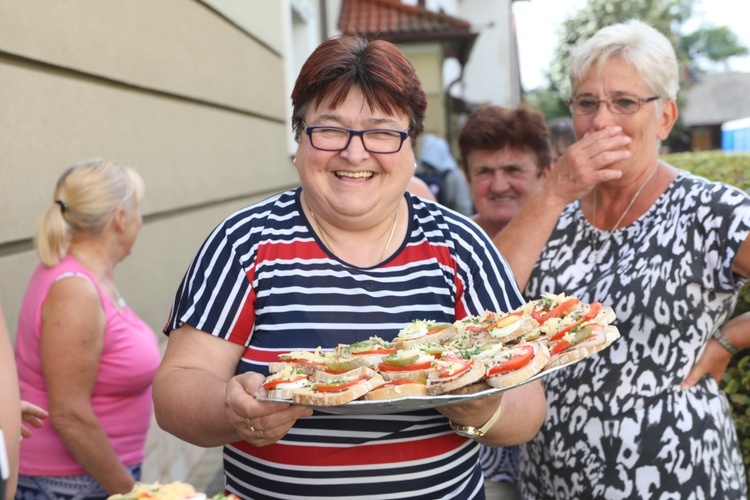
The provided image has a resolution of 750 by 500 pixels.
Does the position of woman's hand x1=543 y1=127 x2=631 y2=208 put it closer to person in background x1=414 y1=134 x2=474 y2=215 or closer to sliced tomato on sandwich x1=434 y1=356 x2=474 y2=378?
sliced tomato on sandwich x1=434 y1=356 x2=474 y2=378

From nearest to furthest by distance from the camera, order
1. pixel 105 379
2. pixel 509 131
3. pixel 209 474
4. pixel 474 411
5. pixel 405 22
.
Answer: pixel 474 411
pixel 105 379
pixel 509 131
pixel 209 474
pixel 405 22

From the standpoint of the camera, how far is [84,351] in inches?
115

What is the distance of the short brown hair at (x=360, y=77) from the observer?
6.91ft

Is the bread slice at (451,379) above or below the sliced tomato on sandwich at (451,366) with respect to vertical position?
below

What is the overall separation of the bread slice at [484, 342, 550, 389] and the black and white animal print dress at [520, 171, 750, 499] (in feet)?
2.62

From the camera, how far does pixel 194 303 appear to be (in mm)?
2098

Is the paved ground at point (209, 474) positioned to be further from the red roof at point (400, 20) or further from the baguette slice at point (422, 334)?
the red roof at point (400, 20)

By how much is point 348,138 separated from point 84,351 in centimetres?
143

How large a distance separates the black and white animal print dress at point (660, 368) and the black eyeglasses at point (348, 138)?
0.94 m

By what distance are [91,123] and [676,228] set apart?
295 cm

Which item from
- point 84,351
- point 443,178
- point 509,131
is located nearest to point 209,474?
point 84,351

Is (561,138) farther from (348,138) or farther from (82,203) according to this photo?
(348,138)

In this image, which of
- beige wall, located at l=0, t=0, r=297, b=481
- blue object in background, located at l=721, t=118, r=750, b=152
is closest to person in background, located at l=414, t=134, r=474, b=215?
beige wall, located at l=0, t=0, r=297, b=481

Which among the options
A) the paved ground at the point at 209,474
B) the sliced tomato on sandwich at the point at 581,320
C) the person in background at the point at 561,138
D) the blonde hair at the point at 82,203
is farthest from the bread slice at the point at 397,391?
the paved ground at the point at 209,474
